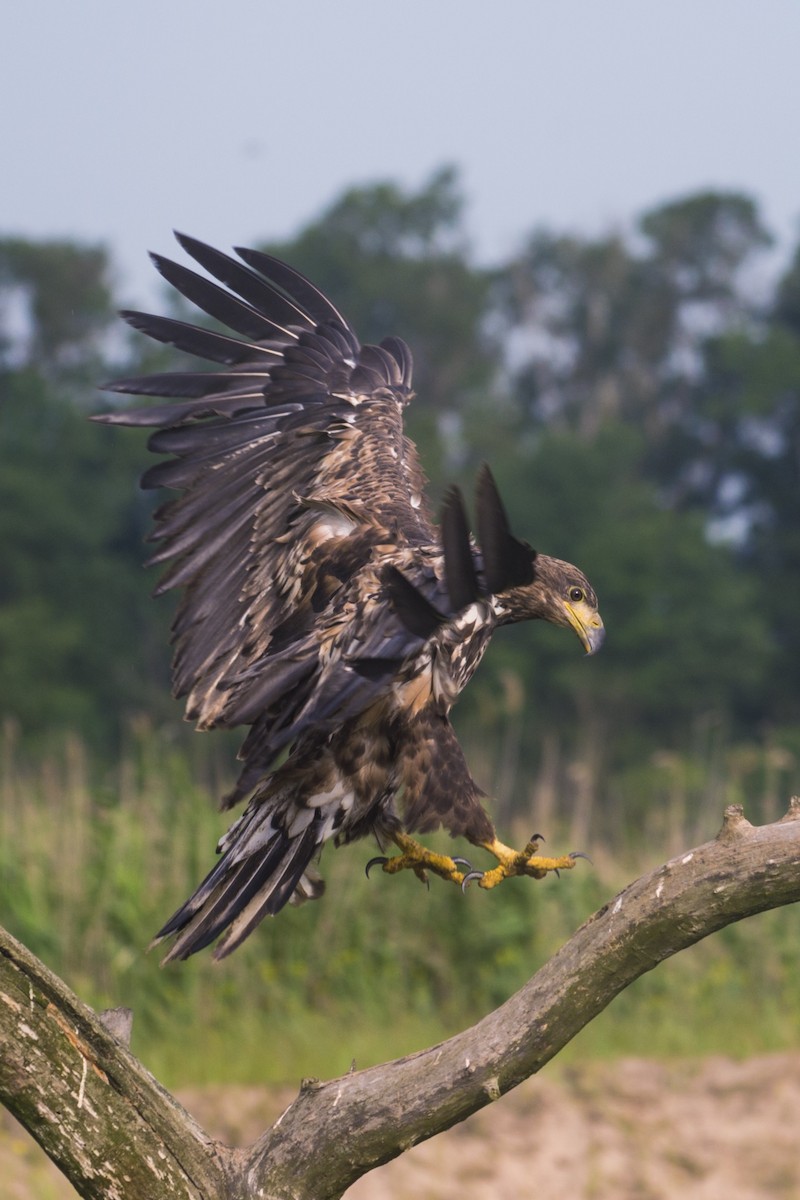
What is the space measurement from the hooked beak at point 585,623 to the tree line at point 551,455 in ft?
62.1

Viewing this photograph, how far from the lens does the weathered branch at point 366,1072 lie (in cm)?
272

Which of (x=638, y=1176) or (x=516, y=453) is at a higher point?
(x=516, y=453)

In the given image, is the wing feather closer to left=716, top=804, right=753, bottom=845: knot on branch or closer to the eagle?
the eagle

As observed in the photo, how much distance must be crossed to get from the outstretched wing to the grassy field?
312 centimetres

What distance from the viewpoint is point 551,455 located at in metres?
34.0

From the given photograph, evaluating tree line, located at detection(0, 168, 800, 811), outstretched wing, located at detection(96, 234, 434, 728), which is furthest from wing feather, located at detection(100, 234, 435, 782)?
tree line, located at detection(0, 168, 800, 811)

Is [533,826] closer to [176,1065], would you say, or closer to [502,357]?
[176,1065]

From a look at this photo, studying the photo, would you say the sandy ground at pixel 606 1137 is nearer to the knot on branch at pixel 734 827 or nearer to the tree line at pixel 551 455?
the knot on branch at pixel 734 827

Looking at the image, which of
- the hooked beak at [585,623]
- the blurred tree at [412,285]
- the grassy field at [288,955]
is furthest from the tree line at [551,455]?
the hooked beak at [585,623]

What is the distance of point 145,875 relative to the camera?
757 cm

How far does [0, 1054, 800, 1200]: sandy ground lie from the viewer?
7.11 m

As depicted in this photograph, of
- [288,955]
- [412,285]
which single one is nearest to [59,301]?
[412,285]

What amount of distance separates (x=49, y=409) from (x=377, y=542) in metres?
31.9

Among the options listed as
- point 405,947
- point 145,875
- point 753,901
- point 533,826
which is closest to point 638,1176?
point 405,947
